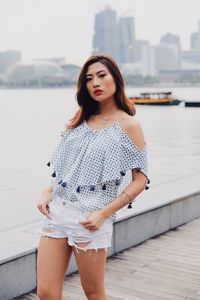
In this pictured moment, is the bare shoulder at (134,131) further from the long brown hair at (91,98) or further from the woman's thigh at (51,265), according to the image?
the woman's thigh at (51,265)

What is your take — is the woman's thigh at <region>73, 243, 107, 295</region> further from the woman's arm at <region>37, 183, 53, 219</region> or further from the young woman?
the woman's arm at <region>37, 183, 53, 219</region>

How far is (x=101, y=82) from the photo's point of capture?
2523 mm

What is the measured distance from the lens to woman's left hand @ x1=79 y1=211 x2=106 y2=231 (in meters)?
2.35

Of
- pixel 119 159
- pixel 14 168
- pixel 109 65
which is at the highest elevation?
pixel 109 65

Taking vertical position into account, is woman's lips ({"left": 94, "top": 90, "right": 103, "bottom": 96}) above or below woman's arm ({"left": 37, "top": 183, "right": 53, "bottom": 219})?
above

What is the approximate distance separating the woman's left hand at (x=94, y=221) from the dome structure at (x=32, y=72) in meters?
166

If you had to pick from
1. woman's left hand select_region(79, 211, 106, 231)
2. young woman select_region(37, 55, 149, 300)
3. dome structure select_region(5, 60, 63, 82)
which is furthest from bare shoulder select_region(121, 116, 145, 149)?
dome structure select_region(5, 60, 63, 82)

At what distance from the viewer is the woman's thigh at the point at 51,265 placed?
2.45m

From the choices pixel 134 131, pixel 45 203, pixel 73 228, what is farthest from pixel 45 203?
pixel 134 131

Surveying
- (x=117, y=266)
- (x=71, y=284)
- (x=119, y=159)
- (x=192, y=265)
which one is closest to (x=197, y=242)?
(x=192, y=265)

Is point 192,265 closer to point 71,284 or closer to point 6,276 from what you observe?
point 71,284

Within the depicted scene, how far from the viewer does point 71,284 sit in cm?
421

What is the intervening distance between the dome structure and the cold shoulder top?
166m

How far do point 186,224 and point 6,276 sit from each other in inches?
114
